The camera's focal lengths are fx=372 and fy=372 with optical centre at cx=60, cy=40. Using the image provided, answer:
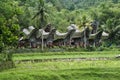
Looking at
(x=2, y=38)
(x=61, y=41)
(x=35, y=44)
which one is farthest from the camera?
(x=61, y=41)

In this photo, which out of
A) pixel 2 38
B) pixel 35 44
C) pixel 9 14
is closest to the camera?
pixel 2 38

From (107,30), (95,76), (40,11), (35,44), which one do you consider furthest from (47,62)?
(107,30)

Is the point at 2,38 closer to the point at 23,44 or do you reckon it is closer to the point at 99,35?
the point at 23,44

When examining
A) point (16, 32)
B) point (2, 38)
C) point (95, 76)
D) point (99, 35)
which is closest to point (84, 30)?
point (99, 35)

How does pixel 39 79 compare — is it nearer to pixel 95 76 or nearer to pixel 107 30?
pixel 95 76

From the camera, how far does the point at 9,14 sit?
4897 cm

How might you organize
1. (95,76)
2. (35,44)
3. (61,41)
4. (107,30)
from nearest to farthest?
(95,76) → (35,44) → (61,41) → (107,30)

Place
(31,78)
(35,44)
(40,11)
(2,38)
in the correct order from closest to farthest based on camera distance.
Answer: (31,78), (2,38), (40,11), (35,44)

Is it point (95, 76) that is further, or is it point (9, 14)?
point (9, 14)

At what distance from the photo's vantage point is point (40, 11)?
6544 cm

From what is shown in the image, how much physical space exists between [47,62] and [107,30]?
43.2 metres

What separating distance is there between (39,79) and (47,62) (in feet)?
45.7

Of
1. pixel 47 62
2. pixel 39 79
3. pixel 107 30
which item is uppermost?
pixel 39 79

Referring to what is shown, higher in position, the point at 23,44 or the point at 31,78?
the point at 31,78
